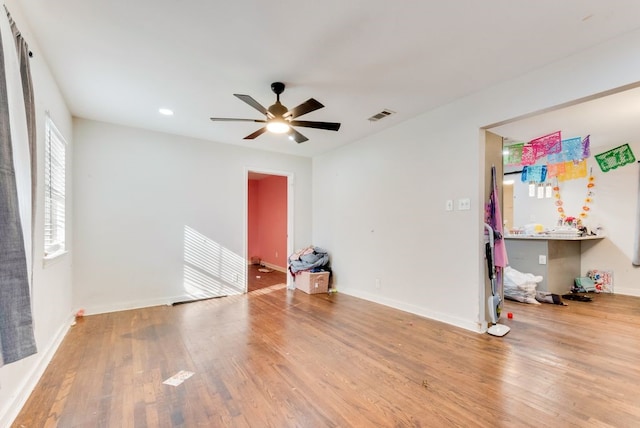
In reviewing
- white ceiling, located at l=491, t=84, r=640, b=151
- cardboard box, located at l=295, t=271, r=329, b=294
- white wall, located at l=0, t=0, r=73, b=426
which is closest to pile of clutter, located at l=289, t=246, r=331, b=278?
cardboard box, located at l=295, t=271, r=329, b=294

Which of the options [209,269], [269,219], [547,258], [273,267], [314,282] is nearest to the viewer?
[547,258]

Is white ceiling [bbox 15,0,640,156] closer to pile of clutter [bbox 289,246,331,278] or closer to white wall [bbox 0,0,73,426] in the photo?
white wall [bbox 0,0,73,426]

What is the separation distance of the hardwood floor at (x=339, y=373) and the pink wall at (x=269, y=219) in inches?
137

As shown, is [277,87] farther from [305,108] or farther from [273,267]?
[273,267]

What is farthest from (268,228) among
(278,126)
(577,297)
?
(577,297)

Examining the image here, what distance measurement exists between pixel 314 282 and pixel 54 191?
3.43 m

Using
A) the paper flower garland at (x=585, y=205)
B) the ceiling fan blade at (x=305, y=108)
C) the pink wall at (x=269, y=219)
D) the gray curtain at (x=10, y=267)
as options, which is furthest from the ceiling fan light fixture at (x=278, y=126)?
the paper flower garland at (x=585, y=205)

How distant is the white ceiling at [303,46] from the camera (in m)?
1.84

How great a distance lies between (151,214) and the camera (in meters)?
4.04

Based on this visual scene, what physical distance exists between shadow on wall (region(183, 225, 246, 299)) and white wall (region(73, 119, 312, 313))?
0.05 ft

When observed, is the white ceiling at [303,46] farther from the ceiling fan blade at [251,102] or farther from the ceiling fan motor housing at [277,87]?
the ceiling fan blade at [251,102]

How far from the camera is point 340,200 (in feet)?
16.1

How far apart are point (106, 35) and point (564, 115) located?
15.2 ft

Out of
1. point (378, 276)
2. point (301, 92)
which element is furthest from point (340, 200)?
point (301, 92)
